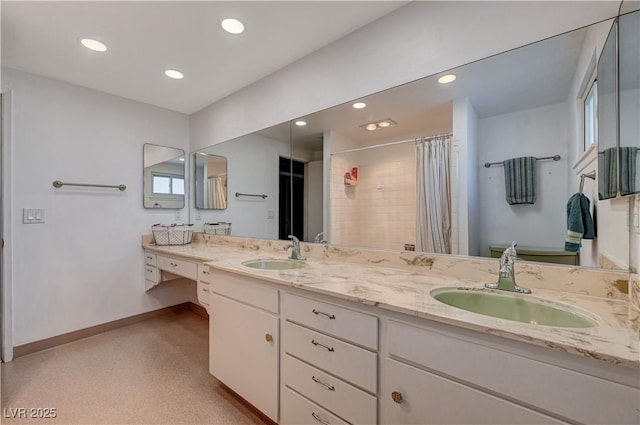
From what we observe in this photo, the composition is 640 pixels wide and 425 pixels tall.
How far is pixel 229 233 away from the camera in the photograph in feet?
9.62

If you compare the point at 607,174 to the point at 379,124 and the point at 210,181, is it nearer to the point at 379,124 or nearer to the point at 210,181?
the point at 379,124

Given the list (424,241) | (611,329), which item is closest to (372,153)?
(424,241)

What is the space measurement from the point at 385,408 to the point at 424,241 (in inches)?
33.7

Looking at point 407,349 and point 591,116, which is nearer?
point 407,349

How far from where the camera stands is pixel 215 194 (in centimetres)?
305

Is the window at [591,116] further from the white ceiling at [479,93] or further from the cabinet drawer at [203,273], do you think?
the cabinet drawer at [203,273]

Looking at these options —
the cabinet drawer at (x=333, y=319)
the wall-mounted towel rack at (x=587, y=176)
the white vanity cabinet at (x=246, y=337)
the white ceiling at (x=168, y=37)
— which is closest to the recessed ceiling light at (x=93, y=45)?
the white ceiling at (x=168, y=37)

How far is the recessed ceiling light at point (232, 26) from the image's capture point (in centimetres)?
172

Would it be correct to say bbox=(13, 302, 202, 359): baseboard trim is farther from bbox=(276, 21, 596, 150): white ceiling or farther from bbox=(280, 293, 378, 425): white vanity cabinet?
bbox=(276, 21, 596, 150): white ceiling

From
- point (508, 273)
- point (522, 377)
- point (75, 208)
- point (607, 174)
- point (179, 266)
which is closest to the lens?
point (522, 377)

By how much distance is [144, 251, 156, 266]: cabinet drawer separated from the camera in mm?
2780

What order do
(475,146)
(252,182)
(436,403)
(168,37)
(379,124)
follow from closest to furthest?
(436,403) → (475,146) → (379,124) → (168,37) → (252,182)

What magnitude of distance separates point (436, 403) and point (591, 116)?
1261mm

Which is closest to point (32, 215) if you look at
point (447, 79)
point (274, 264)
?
point (274, 264)
